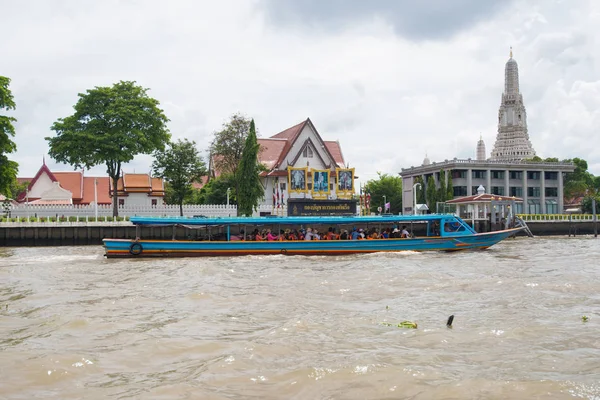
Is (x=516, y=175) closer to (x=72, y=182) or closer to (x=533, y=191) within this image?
(x=533, y=191)

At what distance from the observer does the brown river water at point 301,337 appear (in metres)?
6.68

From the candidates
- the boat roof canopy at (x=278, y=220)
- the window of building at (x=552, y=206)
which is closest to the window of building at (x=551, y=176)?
the window of building at (x=552, y=206)

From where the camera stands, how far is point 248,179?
41.7m

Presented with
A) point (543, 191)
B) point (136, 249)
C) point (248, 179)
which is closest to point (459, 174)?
point (543, 191)

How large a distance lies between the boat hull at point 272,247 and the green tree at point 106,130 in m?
18.4

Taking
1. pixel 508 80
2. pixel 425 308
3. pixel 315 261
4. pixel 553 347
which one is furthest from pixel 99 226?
pixel 508 80

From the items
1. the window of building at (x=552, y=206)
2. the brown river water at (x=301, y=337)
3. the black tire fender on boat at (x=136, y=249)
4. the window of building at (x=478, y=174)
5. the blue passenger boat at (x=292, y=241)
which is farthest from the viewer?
the window of building at (x=552, y=206)

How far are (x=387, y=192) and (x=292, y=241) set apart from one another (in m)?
55.6

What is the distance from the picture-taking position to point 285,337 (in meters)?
8.99

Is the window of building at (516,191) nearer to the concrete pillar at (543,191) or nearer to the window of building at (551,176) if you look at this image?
the concrete pillar at (543,191)

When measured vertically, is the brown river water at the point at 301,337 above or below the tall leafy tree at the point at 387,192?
below

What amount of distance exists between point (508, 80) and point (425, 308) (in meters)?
96.7

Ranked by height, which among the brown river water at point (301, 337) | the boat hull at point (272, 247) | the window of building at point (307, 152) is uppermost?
the window of building at point (307, 152)

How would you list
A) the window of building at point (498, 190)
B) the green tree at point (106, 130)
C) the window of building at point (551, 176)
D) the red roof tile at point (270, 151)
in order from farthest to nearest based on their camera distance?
the window of building at point (551, 176) < the window of building at point (498, 190) < the red roof tile at point (270, 151) < the green tree at point (106, 130)
